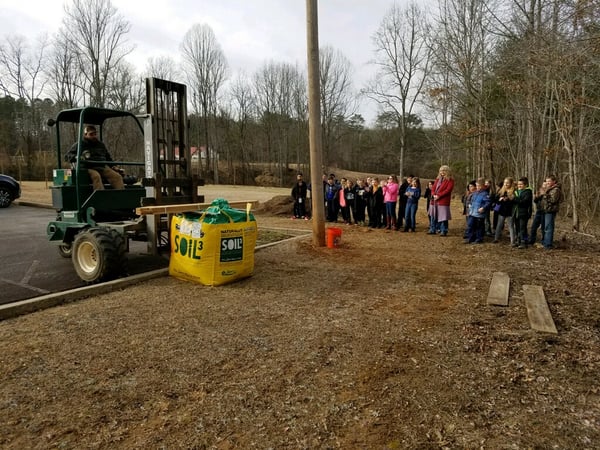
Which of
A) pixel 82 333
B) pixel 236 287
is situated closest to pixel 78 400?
pixel 82 333

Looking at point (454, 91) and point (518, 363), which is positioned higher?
point (454, 91)

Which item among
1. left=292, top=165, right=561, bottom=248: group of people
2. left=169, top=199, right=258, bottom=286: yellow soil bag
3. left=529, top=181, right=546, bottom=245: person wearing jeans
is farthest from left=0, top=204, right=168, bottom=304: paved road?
left=529, top=181, right=546, bottom=245: person wearing jeans

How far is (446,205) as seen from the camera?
10758 mm

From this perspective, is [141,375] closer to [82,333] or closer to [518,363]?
[82,333]

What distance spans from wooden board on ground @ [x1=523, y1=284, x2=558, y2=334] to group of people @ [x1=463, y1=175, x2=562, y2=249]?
11.9 feet

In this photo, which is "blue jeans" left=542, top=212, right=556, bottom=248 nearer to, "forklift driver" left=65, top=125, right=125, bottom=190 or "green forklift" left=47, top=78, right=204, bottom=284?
"green forklift" left=47, top=78, right=204, bottom=284

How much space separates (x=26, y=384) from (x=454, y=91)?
20174mm

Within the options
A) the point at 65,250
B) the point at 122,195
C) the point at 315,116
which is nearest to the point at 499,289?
the point at 315,116

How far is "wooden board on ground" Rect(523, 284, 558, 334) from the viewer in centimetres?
427

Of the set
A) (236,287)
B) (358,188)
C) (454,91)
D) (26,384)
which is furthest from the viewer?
(454,91)

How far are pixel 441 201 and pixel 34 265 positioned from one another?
8.87 meters

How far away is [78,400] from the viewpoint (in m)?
2.89

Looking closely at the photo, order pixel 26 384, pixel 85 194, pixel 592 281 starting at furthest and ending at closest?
pixel 85 194 → pixel 592 281 → pixel 26 384

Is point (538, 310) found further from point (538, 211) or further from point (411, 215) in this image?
point (411, 215)
